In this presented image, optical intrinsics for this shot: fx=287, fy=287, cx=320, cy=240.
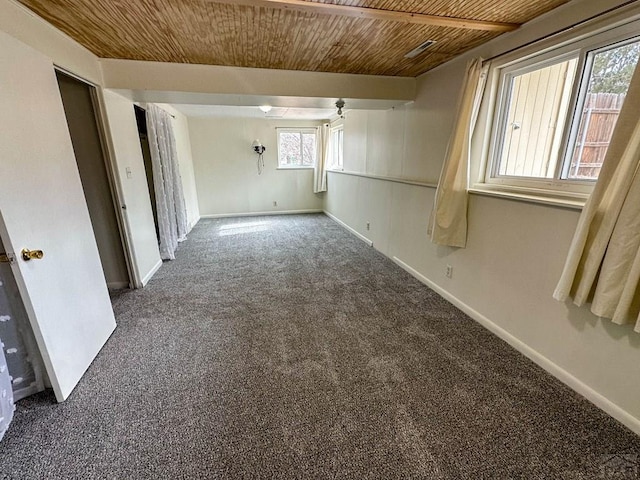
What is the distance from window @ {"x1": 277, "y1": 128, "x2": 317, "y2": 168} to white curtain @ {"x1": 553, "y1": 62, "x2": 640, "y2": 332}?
19.0 ft

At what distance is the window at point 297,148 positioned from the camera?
6703mm

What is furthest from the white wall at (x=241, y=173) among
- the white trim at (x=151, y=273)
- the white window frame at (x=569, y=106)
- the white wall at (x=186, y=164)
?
the white window frame at (x=569, y=106)

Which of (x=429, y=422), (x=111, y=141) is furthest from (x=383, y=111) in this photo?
(x=429, y=422)

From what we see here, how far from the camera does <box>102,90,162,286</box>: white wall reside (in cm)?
269

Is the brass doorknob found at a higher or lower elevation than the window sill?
lower

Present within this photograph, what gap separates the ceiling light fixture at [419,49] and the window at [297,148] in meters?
4.35

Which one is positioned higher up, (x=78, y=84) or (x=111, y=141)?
(x=78, y=84)

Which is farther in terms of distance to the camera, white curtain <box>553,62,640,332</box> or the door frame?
the door frame

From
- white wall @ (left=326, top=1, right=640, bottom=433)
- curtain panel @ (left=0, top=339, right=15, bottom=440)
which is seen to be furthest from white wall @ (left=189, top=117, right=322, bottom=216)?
curtain panel @ (left=0, top=339, right=15, bottom=440)

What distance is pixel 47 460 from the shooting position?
129 centimetres

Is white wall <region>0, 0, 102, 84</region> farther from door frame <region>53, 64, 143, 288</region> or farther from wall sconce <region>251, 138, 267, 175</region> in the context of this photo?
wall sconce <region>251, 138, 267, 175</region>

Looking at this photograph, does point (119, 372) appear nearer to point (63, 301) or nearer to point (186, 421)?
point (63, 301)

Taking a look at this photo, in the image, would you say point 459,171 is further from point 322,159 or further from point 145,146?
point 322,159

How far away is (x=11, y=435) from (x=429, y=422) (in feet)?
6.82
